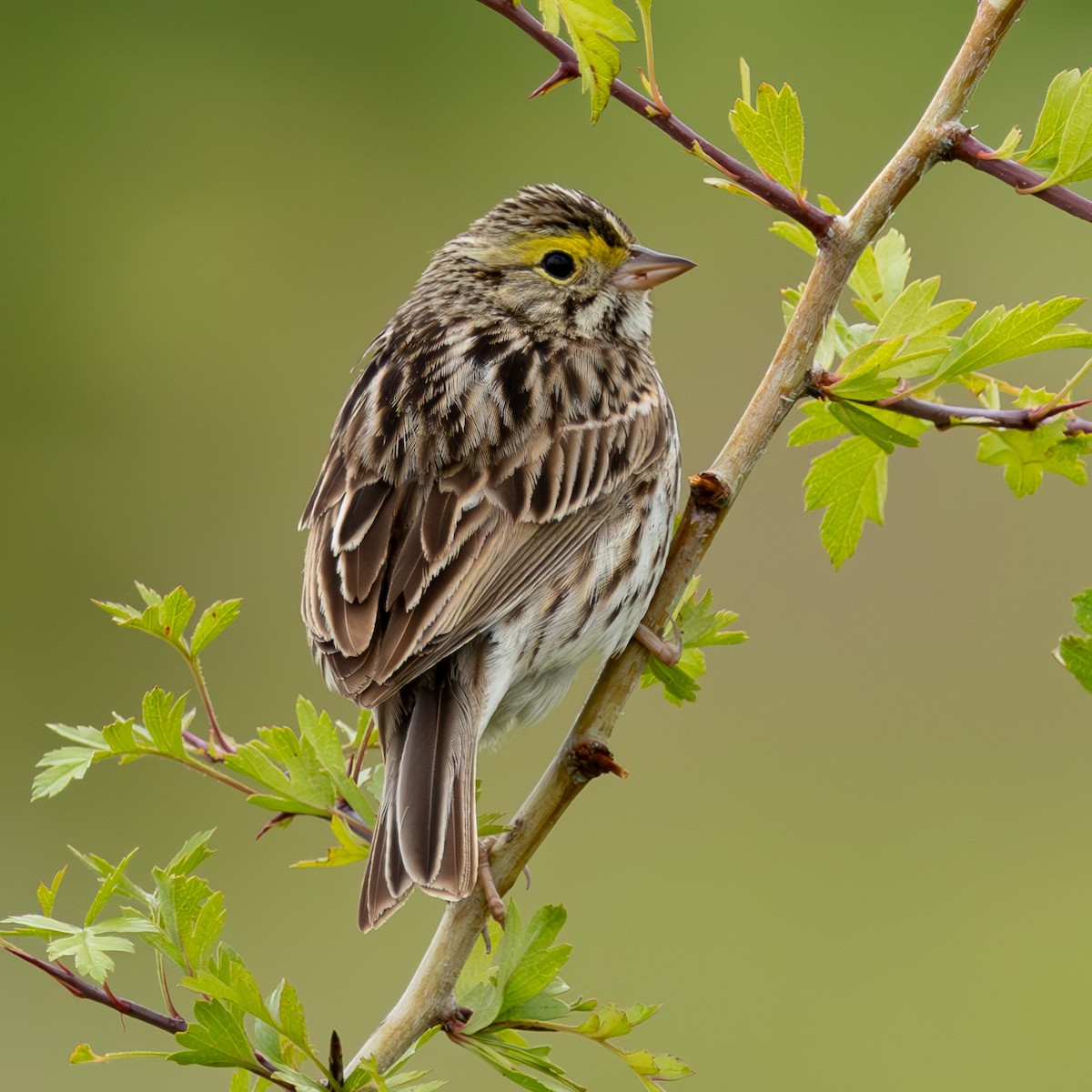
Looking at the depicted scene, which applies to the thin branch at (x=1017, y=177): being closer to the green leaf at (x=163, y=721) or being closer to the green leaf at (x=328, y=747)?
the green leaf at (x=328, y=747)

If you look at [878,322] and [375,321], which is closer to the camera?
[878,322]

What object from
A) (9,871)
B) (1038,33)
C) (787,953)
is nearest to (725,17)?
(1038,33)

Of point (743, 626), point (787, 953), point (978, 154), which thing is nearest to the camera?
point (978, 154)

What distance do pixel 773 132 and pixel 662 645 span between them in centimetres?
59

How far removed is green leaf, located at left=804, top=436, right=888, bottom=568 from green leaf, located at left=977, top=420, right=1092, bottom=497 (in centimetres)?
14

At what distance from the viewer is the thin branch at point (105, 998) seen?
1485 millimetres

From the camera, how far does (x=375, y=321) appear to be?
6.78 meters

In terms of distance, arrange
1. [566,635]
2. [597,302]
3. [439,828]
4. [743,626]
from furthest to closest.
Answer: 1. [743,626]
2. [597,302]
3. [566,635]
4. [439,828]

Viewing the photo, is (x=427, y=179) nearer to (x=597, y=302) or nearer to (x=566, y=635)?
(x=597, y=302)

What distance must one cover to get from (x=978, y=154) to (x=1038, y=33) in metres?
4.83

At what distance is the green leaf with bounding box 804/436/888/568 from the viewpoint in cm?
200

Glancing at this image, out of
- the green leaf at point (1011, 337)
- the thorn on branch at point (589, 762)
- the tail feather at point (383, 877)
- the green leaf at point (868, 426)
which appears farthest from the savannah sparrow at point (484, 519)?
the green leaf at point (1011, 337)

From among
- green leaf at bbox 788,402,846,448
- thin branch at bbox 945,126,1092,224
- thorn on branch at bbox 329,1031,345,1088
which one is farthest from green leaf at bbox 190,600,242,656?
thin branch at bbox 945,126,1092,224

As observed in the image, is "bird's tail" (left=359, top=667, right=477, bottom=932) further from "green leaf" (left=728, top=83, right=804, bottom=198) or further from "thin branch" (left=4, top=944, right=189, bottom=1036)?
"green leaf" (left=728, top=83, right=804, bottom=198)
